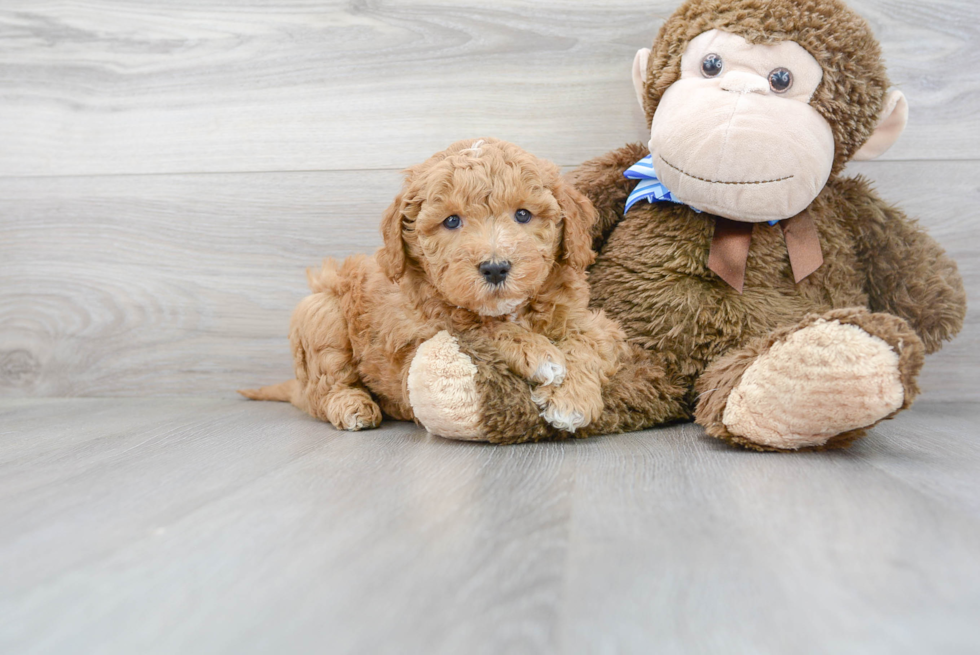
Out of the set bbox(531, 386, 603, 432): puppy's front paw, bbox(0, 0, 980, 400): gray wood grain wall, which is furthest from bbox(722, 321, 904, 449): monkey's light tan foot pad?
bbox(0, 0, 980, 400): gray wood grain wall

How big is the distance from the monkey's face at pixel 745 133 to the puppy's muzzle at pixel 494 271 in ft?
1.39

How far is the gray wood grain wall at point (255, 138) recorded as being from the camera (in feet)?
5.72

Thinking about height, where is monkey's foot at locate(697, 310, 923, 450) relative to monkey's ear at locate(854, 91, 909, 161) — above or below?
below

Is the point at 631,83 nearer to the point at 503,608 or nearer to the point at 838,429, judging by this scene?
the point at 838,429

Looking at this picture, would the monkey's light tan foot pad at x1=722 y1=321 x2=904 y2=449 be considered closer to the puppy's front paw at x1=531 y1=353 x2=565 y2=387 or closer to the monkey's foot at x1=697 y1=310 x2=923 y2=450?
the monkey's foot at x1=697 y1=310 x2=923 y2=450

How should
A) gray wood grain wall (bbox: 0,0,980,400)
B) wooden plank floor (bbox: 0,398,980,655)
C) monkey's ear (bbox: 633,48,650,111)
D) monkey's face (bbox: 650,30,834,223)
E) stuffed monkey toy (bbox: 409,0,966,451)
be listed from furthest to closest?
gray wood grain wall (bbox: 0,0,980,400) → monkey's ear (bbox: 633,48,650,111) → monkey's face (bbox: 650,30,834,223) → stuffed monkey toy (bbox: 409,0,966,451) → wooden plank floor (bbox: 0,398,980,655)

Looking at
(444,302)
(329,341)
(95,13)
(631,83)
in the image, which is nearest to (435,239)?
(444,302)

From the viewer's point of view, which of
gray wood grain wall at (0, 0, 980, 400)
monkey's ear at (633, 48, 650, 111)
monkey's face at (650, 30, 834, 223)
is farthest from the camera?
gray wood grain wall at (0, 0, 980, 400)

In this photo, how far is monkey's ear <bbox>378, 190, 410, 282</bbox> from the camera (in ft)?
4.27

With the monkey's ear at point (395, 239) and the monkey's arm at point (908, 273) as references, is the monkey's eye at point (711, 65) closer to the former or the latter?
the monkey's arm at point (908, 273)

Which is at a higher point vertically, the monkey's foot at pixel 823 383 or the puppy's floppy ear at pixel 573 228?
the puppy's floppy ear at pixel 573 228

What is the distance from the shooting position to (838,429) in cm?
111

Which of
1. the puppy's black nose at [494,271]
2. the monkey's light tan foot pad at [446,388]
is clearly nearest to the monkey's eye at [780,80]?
the puppy's black nose at [494,271]

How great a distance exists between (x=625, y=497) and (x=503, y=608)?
34cm
